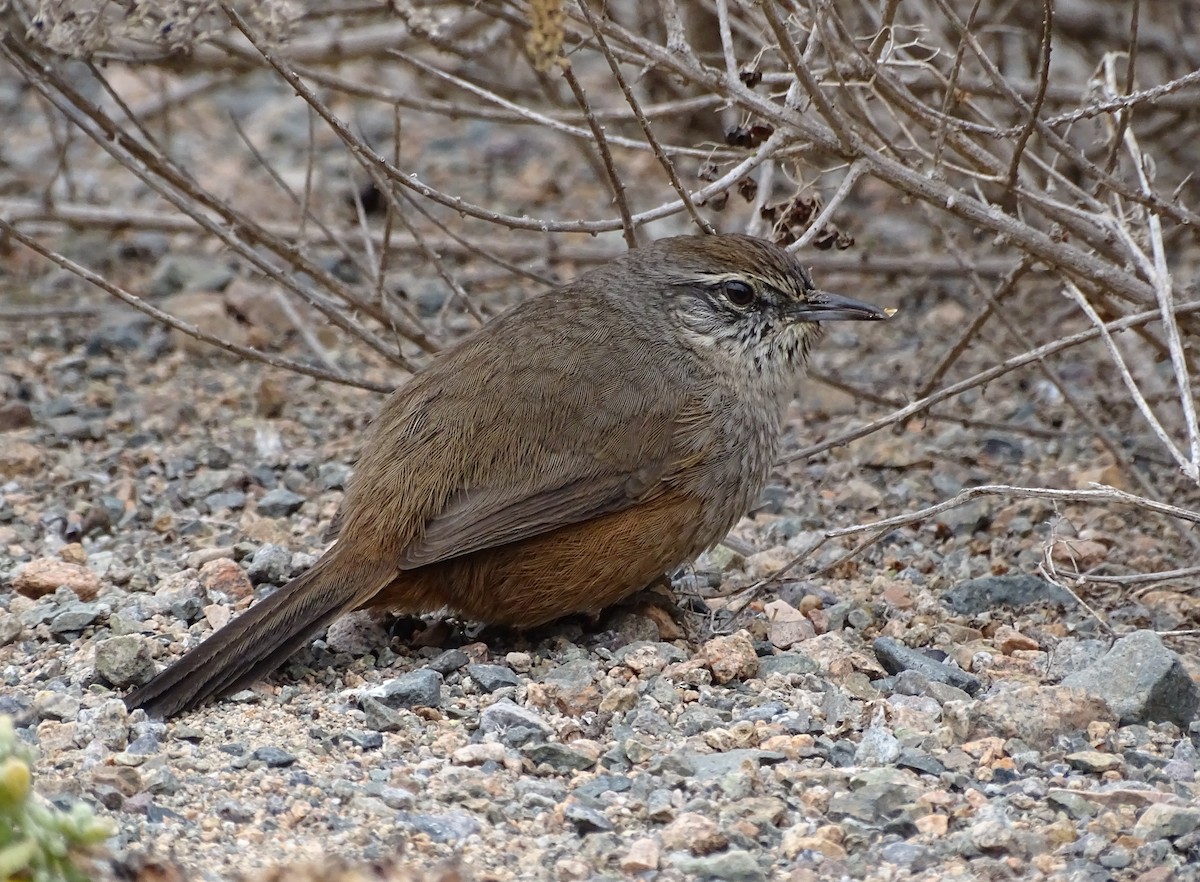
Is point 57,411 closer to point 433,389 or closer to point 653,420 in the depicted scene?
point 433,389

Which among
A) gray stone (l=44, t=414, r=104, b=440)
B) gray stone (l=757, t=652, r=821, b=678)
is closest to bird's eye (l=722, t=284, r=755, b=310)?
gray stone (l=757, t=652, r=821, b=678)

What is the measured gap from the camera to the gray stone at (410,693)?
14.7 feet

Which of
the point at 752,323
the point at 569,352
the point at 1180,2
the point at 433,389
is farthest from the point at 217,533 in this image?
the point at 1180,2

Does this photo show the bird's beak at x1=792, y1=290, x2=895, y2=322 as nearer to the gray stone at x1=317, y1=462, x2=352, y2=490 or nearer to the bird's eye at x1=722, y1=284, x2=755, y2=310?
the bird's eye at x1=722, y1=284, x2=755, y2=310

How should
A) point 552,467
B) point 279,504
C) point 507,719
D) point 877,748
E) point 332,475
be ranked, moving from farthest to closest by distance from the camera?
1. point 332,475
2. point 279,504
3. point 552,467
4. point 507,719
5. point 877,748

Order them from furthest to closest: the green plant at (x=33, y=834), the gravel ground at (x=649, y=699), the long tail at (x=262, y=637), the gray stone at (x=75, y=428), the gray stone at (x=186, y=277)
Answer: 1. the gray stone at (x=186, y=277)
2. the gray stone at (x=75, y=428)
3. the long tail at (x=262, y=637)
4. the gravel ground at (x=649, y=699)
5. the green plant at (x=33, y=834)

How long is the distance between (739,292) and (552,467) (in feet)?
3.32

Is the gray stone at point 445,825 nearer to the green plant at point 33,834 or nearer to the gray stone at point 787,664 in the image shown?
the green plant at point 33,834

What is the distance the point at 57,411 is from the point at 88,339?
83 centimetres

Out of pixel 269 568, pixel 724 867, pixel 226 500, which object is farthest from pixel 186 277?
pixel 724 867

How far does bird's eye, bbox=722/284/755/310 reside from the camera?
559 cm

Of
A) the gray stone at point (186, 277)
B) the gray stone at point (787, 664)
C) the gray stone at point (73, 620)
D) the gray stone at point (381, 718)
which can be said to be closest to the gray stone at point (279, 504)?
the gray stone at point (73, 620)

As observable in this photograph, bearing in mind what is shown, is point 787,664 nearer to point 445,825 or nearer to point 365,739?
point 365,739

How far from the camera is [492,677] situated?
15.3 feet
